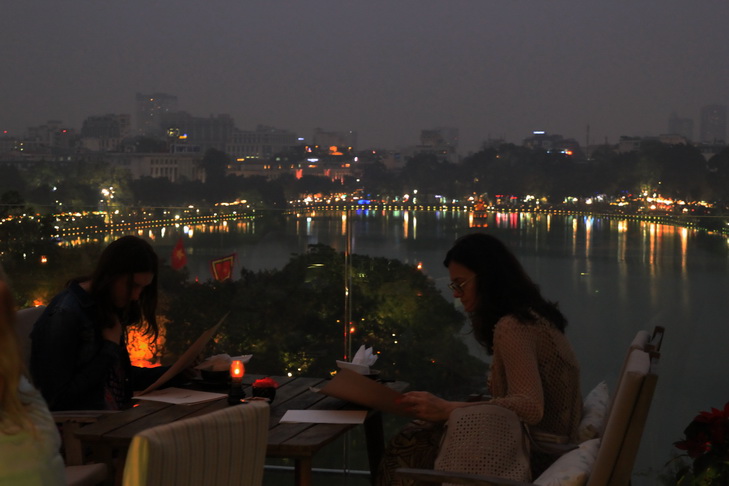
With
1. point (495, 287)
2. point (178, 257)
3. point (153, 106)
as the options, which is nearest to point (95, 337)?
point (495, 287)

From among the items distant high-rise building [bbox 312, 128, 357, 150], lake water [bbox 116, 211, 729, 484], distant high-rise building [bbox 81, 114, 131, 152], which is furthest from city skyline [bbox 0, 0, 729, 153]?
lake water [bbox 116, 211, 729, 484]

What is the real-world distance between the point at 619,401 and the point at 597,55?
984cm

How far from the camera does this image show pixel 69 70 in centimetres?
1667

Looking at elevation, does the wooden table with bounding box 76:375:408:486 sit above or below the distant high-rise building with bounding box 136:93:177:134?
below

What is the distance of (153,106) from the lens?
58.2ft

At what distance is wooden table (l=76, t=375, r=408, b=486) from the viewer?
2.40 m

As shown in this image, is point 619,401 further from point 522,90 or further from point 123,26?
point 123,26

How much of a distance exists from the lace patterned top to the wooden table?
47 cm

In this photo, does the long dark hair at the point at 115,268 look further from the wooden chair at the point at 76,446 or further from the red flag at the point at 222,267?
the red flag at the point at 222,267

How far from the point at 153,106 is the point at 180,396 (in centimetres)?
1559

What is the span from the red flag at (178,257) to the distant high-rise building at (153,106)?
33.0 feet

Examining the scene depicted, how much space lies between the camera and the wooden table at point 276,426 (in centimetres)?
240

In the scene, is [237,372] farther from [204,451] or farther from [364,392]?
[204,451]

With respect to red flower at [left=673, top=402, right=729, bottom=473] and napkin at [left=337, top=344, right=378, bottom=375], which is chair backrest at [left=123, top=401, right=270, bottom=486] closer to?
napkin at [left=337, top=344, right=378, bottom=375]
